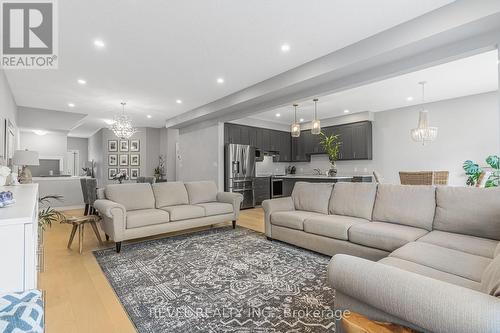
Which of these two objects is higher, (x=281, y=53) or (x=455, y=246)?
(x=281, y=53)

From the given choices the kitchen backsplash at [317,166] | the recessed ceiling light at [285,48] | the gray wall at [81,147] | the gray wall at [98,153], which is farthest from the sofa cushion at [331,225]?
the gray wall at [81,147]

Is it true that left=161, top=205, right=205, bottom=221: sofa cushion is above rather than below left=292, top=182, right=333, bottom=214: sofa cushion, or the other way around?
below

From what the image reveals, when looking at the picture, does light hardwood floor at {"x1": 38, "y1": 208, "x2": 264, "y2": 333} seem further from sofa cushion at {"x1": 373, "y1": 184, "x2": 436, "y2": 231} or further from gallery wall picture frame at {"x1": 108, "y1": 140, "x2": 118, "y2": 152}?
gallery wall picture frame at {"x1": 108, "y1": 140, "x2": 118, "y2": 152}

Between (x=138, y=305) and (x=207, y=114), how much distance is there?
16.0 ft

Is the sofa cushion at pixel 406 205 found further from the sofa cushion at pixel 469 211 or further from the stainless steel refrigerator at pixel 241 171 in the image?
the stainless steel refrigerator at pixel 241 171

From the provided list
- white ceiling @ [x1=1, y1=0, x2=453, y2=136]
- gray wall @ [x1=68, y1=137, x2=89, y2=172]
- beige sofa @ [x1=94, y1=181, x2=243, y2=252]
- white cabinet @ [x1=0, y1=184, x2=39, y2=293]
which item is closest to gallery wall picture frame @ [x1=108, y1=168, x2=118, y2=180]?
gray wall @ [x1=68, y1=137, x2=89, y2=172]

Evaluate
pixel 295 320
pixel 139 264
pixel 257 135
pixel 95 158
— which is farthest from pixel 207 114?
pixel 95 158

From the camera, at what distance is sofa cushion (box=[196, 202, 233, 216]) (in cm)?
437

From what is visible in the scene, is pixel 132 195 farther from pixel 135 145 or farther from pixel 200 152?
pixel 135 145

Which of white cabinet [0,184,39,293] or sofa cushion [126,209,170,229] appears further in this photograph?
sofa cushion [126,209,170,229]

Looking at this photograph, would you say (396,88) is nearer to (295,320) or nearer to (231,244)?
(231,244)

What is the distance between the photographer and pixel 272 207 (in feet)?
12.7

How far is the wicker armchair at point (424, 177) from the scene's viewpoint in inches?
154

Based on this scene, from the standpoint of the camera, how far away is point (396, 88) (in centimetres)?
500
